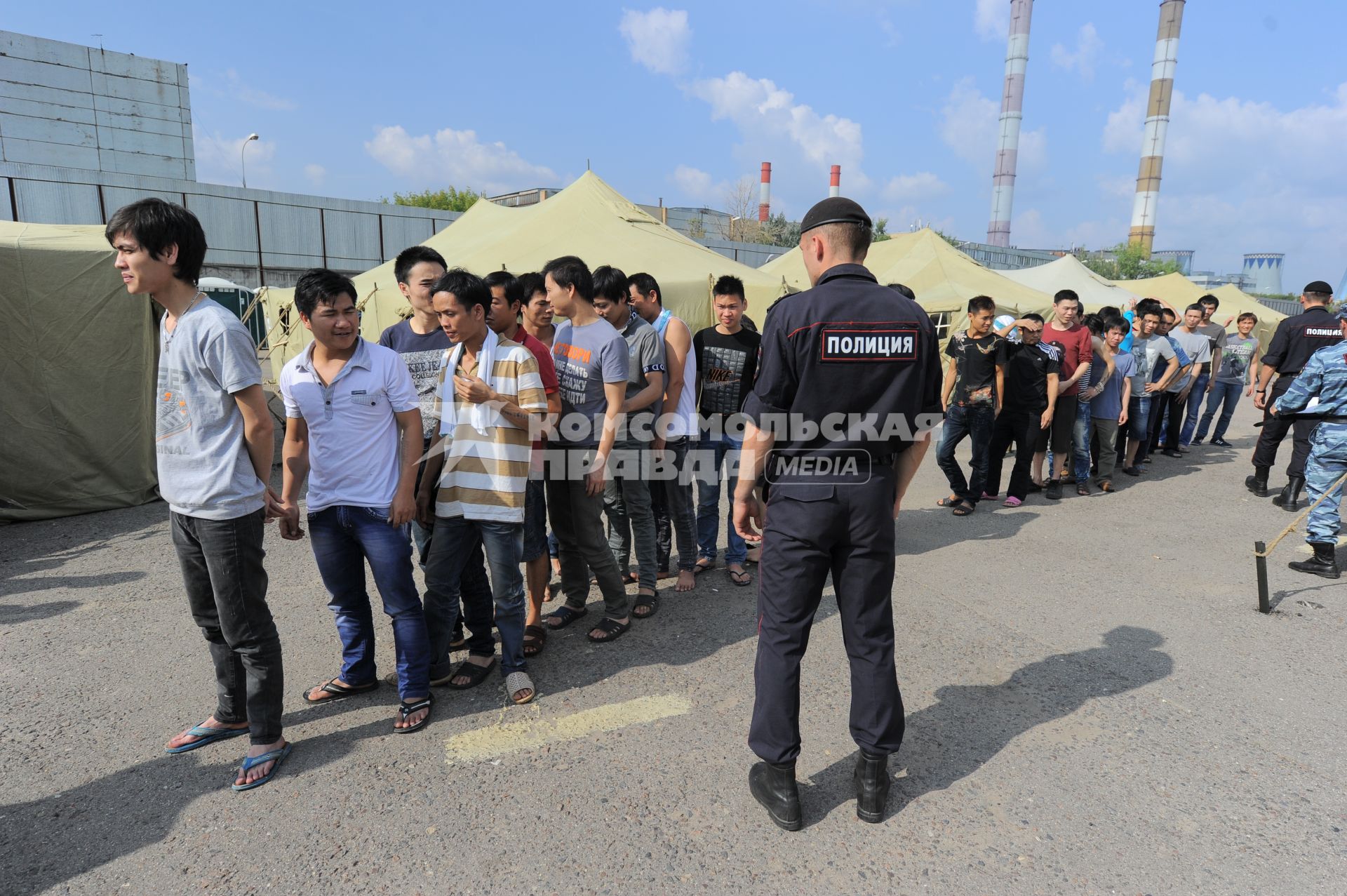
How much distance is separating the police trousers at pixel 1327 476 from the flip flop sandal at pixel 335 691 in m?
6.08

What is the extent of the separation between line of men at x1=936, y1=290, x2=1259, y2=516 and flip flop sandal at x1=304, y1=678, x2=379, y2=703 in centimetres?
524

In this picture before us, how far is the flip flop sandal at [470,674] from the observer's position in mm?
3402

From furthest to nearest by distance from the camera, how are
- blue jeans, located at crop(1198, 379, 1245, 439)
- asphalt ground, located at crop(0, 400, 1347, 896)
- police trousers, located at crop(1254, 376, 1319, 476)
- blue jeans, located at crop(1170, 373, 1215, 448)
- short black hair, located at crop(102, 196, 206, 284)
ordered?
blue jeans, located at crop(1198, 379, 1245, 439) < blue jeans, located at crop(1170, 373, 1215, 448) < police trousers, located at crop(1254, 376, 1319, 476) < short black hair, located at crop(102, 196, 206, 284) < asphalt ground, located at crop(0, 400, 1347, 896)

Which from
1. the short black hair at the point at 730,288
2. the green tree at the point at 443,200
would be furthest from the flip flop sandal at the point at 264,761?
the green tree at the point at 443,200

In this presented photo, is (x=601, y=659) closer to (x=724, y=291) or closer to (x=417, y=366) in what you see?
(x=417, y=366)

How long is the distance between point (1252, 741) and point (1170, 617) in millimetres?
1412

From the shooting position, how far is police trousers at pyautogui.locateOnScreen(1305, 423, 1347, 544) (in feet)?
15.9

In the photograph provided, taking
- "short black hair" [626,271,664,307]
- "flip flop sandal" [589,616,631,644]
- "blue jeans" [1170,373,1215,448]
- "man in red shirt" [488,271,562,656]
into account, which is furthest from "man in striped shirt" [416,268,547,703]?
"blue jeans" [1170,373,1215,448]

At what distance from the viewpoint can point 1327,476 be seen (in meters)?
4.94

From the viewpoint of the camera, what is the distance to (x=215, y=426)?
2.58 metres

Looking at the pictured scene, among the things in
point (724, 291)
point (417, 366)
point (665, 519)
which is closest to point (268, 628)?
point (417, 366)

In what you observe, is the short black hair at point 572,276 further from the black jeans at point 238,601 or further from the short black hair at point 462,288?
the black jeans at point 238,601

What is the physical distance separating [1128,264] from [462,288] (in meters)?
69.5

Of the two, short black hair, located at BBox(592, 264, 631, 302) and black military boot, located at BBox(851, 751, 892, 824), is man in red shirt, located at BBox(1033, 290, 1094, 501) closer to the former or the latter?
short black hair, located at BBox(592, 264, 631, 302)
